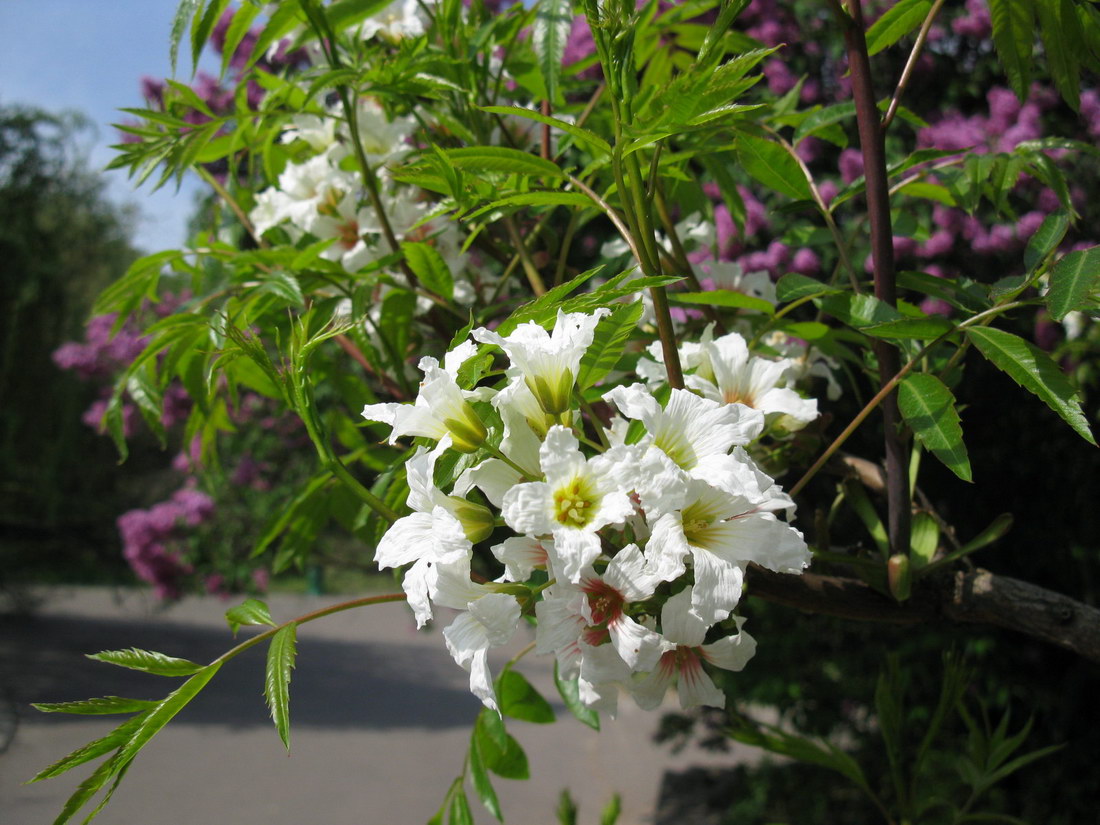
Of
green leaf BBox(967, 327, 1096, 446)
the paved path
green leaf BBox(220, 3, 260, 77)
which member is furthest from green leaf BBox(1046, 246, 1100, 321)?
the paved path

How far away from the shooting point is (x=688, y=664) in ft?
1.77

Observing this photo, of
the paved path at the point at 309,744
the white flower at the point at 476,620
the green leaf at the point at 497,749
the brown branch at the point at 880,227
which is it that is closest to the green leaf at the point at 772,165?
the brown branch at the point at 880,227

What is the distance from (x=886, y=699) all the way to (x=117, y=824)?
11.2 feet

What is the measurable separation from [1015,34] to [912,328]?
253mm

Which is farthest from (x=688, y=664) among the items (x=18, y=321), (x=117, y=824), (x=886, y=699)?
(x=18, y=321)

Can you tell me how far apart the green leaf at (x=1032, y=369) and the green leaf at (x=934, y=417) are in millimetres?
36

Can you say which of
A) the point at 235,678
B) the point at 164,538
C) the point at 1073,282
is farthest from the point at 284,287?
the point at 235,678

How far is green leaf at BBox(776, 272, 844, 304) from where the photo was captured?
61 cm

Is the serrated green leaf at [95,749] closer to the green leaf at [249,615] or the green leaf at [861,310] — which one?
the green leaf at [249,615]

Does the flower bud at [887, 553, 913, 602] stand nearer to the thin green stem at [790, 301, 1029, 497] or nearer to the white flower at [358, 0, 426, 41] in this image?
the thin green stem at [790, 301, 1029, 497]

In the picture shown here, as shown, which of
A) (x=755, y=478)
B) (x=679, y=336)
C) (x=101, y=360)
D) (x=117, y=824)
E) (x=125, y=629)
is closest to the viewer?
(x=755, y=478)

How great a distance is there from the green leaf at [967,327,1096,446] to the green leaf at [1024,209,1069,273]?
0.32 ft

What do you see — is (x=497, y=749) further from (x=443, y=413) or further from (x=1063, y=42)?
A: (x=1063, y=42)

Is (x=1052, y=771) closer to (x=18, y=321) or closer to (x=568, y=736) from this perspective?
(x=568, y=736)
